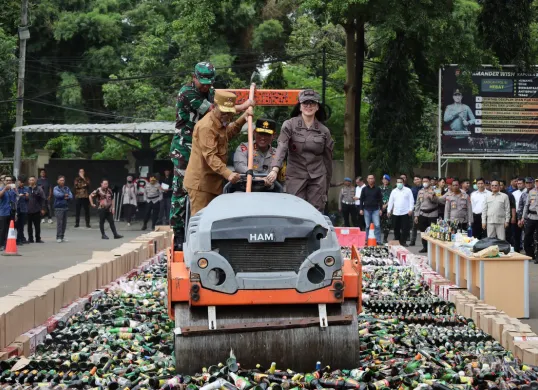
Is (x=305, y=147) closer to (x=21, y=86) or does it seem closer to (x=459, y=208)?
(x=459, y=208)

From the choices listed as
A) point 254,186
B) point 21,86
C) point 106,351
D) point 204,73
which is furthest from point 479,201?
point 21,86

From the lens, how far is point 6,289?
1539 centimetres

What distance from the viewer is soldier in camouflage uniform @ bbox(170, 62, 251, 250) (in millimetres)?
10898

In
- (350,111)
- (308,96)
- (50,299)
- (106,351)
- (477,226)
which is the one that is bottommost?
(106,351)

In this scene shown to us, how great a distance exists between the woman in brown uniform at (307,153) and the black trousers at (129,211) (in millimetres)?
25609

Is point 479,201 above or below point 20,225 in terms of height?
above

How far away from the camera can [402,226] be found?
26.3 meters

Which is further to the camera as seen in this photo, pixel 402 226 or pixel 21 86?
→ pixel 21 86

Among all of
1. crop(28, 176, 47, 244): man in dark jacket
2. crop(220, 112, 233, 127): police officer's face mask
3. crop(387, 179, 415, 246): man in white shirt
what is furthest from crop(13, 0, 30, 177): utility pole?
crop(220, 112, 233, 127): police officer's face mask

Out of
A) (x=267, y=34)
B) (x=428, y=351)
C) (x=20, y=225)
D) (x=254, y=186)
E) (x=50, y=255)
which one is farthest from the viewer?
(x=267, y=34)

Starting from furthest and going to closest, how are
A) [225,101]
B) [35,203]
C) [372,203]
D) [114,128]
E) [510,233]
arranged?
1. [114,128]
2. [35,203]
3. [372,203]
4. [510,233]
5. [225,101]

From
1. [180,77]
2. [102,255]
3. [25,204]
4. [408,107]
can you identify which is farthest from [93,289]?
[180,77]

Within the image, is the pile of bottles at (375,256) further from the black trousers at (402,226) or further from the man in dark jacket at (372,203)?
the black trousers at (402,226)

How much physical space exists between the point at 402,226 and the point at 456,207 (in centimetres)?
466
